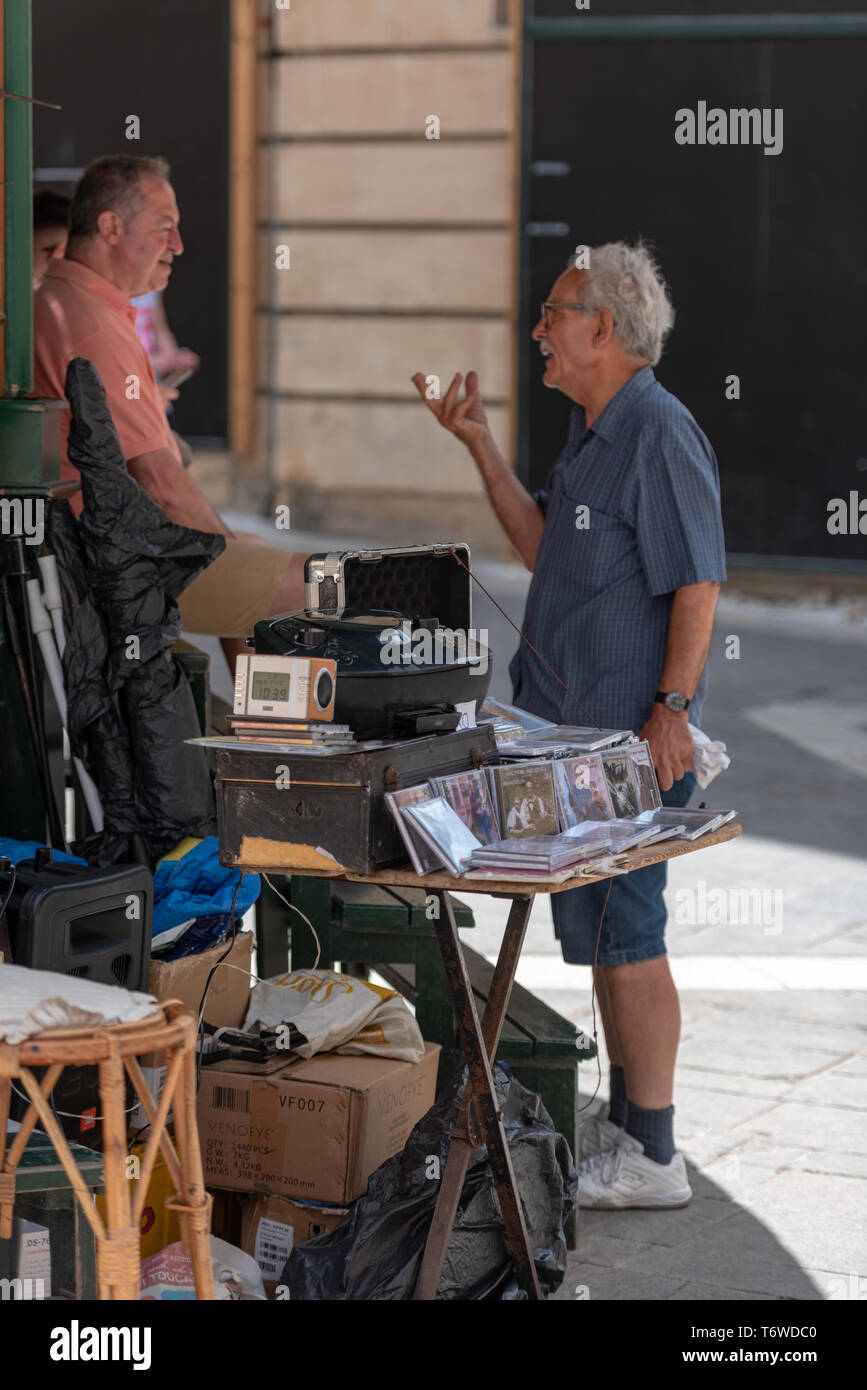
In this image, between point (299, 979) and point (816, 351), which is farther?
point (816, 351)

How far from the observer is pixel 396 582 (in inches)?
137

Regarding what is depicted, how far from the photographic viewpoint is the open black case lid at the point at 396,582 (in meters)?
3.28

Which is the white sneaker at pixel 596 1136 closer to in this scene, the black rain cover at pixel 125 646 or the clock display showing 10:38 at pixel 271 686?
the black rain cover at pixel 125 646

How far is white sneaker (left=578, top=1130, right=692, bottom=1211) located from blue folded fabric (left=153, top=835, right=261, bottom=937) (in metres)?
0.95

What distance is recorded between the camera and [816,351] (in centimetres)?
1142

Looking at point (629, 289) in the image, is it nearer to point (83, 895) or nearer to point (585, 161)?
point (83, 895)

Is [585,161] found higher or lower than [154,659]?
higher

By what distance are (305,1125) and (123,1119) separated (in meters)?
1.06

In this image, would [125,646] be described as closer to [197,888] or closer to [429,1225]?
[197,888]

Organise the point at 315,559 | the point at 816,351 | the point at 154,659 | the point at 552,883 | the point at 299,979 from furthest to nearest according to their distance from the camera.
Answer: the point at 816,351
the point at 154,659
the point at 299,979
the point at 315,559
the point at 552,883

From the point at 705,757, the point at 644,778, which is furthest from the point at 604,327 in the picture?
the point at 644,778

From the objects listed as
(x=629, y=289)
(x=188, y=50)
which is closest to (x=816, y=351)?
(x=188, y=50)

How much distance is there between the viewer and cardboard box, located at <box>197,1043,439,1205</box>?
3.52 m

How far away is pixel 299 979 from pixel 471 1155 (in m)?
0.72
